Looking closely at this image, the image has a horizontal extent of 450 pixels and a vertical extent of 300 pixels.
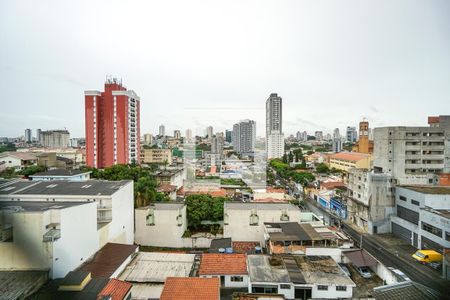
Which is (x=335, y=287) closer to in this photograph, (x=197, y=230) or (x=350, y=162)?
(x=197, y=230)

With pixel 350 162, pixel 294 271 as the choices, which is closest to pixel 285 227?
pixel 294 271

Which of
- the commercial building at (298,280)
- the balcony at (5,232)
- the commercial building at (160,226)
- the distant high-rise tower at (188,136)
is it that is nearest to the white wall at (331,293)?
the commercial building at (298,280)

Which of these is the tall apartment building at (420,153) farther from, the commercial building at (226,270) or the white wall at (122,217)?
the white wall at (122,217)

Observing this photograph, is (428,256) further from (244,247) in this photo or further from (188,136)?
(188,136)

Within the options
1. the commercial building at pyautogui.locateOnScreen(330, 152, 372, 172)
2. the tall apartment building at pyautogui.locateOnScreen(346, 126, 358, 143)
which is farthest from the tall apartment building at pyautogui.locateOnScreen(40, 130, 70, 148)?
the tall apartment building at pyautogui.locateOnScreen(346, 126, 358, 143)

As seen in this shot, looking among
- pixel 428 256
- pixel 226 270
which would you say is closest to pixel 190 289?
pixel 226 270

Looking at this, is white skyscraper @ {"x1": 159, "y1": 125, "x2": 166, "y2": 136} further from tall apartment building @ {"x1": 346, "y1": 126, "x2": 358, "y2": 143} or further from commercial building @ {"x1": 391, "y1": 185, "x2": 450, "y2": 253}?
commercial building @ {"x1": 391, "y1": 185, "x2": 450, "y2": 253}

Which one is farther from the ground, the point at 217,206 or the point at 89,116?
the point at 89,116
